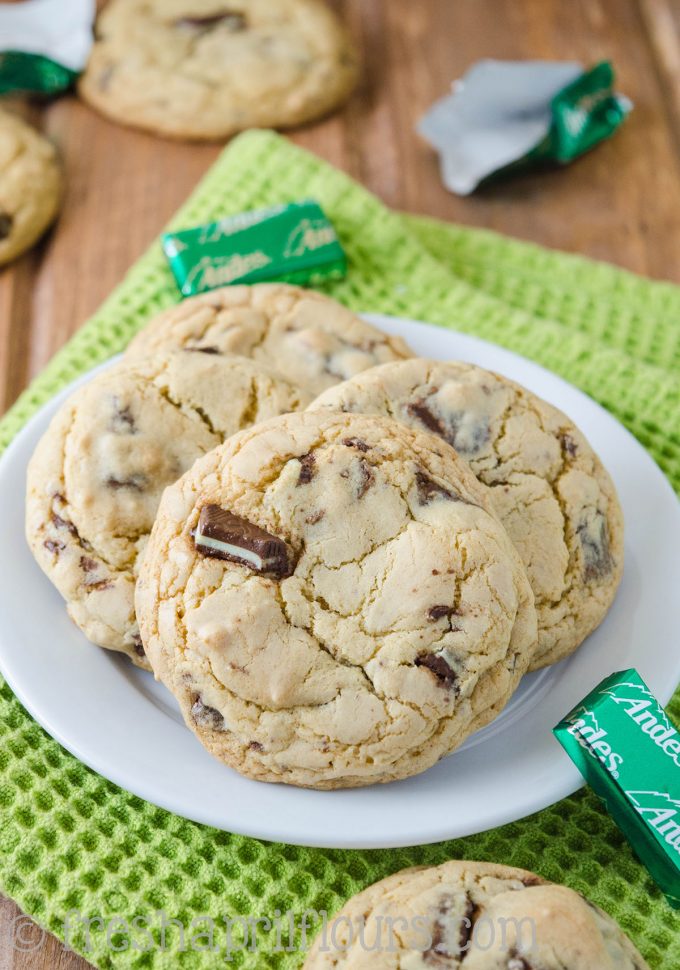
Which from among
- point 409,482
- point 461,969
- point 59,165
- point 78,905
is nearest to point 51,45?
point 59,165

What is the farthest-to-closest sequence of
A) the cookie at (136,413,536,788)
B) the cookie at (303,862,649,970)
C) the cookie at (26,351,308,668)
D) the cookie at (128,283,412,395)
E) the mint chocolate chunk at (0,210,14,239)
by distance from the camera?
1. the mint chocolate chunk at (0,210,14,239)
2. the cookie at (128,283,412,395)
3. the cookie at (26,351,308,668)
4. the cookie at (136,413,536,788)
5. the cookie at (303,862,649,970)

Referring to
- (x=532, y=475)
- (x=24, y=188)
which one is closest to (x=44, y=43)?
(x=24, y=188)

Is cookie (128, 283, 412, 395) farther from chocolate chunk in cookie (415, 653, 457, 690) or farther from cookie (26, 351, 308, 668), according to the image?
chocolate chunk in cookie (415, 653, 457, 690)

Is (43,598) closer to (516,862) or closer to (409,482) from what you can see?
(409,482)

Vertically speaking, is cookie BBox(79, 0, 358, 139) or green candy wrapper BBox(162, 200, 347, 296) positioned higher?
cookie BBox(79, 0, 358, 139)

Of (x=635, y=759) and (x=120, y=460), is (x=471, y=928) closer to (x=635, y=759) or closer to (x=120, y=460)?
(x=635, y=759)

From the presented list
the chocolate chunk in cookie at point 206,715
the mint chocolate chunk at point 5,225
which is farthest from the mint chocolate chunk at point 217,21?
the chocolate chunk in cookie at point 206,715

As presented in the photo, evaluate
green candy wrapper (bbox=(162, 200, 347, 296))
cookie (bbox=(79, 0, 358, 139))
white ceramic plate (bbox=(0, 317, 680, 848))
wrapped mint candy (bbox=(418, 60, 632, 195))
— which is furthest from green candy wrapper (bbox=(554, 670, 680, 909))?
cookie (bbox=(79, 0, 358, 139))

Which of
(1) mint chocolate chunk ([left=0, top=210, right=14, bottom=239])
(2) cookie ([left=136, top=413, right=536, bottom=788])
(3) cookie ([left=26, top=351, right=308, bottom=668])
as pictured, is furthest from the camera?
(1) mint chocolate chunk ([left=0, top=210, right=14, bottom=239])
